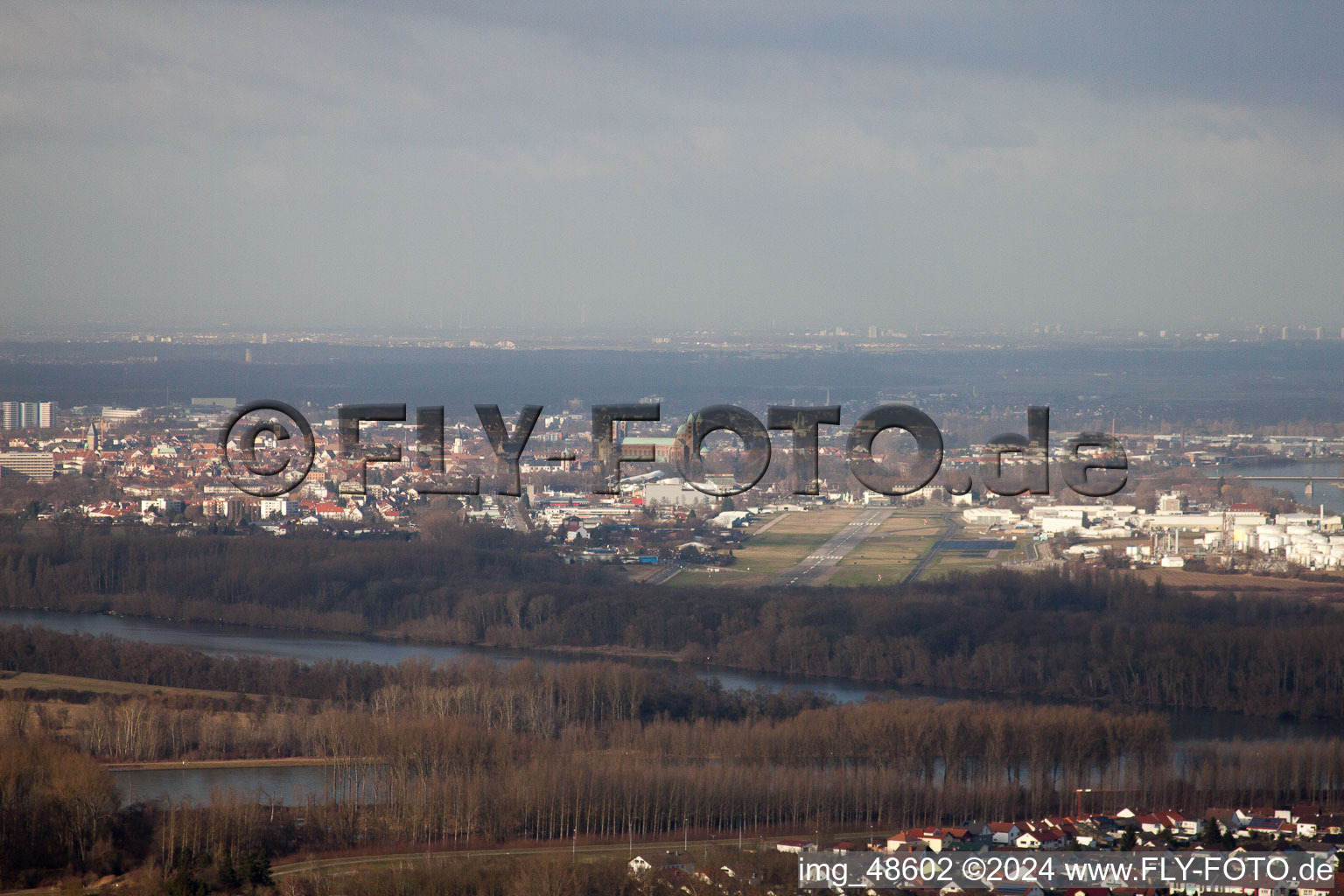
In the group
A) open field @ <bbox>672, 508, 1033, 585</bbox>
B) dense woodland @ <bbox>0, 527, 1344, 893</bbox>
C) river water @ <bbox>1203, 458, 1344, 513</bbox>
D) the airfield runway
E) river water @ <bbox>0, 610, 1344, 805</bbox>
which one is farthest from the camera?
river water @ <bbox>1203, 458, 1344, 513</bbox>

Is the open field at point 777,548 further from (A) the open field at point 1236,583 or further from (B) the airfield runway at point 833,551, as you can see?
(A) the open field at point 1236,583

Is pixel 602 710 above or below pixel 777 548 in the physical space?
below

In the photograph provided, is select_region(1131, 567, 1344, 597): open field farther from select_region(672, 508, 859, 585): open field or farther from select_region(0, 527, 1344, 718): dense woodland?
select_region(672, 508, 859, 585): open field

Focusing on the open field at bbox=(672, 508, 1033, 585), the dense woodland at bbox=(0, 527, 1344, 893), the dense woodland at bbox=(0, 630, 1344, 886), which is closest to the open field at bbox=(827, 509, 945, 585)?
the open field at bbox=(672, 508, 1033, 585)

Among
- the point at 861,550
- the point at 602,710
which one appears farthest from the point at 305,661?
the point at 861,550

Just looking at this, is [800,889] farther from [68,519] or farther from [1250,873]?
[68,519]

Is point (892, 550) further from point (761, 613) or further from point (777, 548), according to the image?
point (761, 613)
